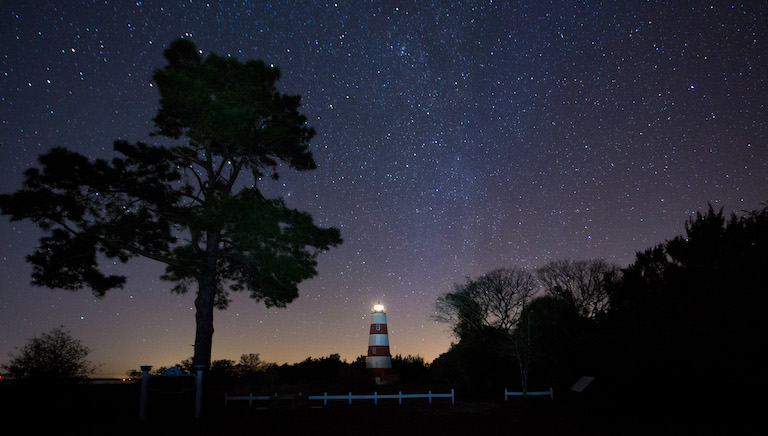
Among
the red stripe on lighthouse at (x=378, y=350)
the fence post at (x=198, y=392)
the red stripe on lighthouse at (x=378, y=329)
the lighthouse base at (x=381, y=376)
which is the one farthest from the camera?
the red stripe on lighthouse at (x=378, y=329)

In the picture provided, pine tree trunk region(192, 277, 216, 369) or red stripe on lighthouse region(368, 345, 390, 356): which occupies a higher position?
pine tree trunk region(192, 277, 216, 369)

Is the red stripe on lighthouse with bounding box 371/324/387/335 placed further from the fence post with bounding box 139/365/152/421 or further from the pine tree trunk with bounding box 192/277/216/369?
the fence post with bounding box 139/365/152/421

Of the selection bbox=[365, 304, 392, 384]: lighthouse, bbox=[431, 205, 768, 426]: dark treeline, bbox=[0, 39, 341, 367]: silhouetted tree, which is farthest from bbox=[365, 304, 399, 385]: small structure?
bbox=[0, 39, 341, 367]: silhouetted tree

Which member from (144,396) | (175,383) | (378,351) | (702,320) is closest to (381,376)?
(378,351)

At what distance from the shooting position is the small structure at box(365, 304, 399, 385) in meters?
33.5

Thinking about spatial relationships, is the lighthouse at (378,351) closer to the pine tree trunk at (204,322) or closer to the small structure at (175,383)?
the pine tree trunk at (204,322)

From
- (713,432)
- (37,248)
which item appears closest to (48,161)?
(37,248)

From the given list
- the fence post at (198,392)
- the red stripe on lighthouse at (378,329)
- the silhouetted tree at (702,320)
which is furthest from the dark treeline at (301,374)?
the silhouetted tree at (702,320)

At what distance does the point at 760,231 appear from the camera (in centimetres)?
1695

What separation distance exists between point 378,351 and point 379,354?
22 centimetres

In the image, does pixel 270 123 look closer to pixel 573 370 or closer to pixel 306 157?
pixel 306 157

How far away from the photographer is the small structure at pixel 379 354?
33.5 metres

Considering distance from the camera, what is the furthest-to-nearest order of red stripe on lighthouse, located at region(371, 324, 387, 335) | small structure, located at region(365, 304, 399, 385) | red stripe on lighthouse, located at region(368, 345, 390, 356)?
red stripe on lighthouse, located at region(371, 324, 387, 335), red stripe on lighthouse, located at region(368, 345, 390, 356), small structure, located at region(365, 304, 399, 385)

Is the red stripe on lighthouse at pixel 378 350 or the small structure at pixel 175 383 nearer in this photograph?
the small structure at pixel 175 383
